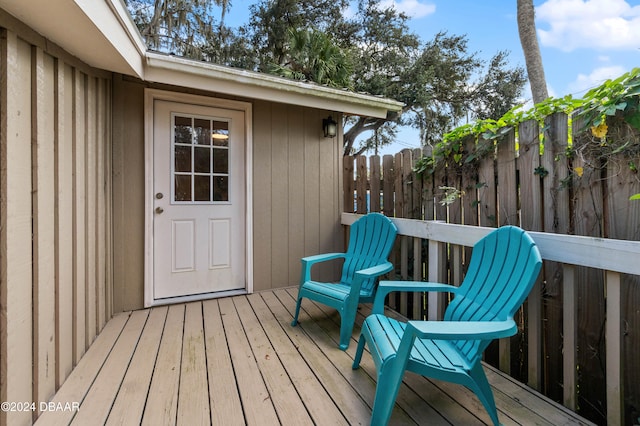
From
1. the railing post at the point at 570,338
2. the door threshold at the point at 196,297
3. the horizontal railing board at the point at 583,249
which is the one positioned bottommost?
the door threshold at the point at 196,297

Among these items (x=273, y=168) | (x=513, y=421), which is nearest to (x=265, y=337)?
(x=513, y=421)

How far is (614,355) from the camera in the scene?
49.0 inches

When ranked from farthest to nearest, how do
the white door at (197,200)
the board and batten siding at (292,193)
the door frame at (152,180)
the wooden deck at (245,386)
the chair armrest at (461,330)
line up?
the board and batten siding at (292,193)
the white door at (197,200)
the door frame at (152,180)
the wooden deck at (245,386)
the chair armrest at (461,330)

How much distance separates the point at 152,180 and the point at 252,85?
131cm

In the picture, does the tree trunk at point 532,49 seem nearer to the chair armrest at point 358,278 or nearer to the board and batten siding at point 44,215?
the chair armrest at point 358,278

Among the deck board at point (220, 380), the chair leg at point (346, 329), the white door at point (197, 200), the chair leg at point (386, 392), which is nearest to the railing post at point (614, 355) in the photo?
the chair leg at point (386, 392)

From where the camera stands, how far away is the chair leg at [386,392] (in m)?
1.22

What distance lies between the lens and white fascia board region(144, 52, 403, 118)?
7.95 ft

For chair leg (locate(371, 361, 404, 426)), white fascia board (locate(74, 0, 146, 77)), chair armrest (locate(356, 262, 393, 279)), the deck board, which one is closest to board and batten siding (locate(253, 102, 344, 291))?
the deck board

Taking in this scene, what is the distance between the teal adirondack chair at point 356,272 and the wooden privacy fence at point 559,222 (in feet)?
1.47

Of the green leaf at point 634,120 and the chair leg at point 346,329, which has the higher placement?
the green leaf at point 634,120

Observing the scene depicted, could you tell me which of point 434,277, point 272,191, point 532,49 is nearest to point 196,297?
point 272,191

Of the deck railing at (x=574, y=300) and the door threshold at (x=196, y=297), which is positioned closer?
the deck railing at (x=574, y=300)

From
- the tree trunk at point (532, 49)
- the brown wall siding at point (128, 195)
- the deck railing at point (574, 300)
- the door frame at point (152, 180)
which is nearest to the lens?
the deck railing at point (574, 300)
